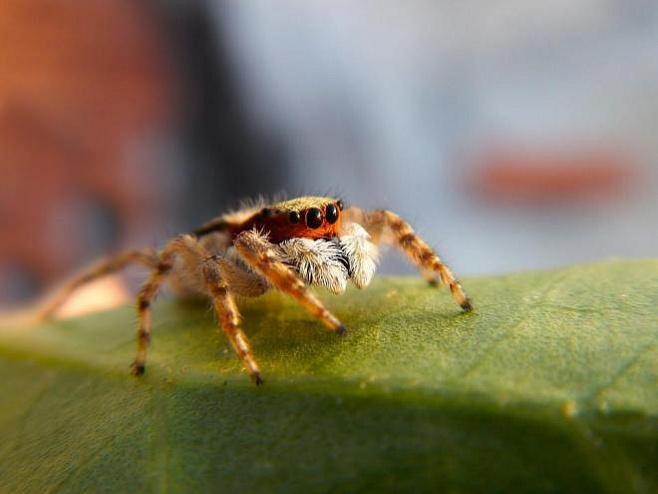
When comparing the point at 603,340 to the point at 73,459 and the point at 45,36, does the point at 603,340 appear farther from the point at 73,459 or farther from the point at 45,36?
the point at 45,36

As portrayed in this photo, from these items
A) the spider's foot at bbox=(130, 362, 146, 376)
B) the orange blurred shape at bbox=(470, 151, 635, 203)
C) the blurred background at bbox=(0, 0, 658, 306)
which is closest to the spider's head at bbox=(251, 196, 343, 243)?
the spider's foot at bbox=(130, 362, 146, 376)

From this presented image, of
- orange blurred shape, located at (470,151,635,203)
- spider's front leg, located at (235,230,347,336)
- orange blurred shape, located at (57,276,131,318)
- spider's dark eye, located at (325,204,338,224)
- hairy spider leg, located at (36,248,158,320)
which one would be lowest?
orange blurred shape, located at (470,151,635,203)

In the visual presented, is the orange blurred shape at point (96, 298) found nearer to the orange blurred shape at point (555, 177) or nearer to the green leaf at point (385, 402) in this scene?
the green leaf at point (385, 402)

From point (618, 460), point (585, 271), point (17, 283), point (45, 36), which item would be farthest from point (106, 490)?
point (45, 36)

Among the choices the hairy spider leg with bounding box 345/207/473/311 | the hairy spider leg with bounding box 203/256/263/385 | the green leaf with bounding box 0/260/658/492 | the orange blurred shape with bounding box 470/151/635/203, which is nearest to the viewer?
the green leaf with bounding box 0/260/658/492

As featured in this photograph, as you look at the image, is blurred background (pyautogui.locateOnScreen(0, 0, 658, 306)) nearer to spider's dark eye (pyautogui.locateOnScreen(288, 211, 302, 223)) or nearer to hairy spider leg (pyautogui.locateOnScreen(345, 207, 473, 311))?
hairy spider leg (pyautogui.locateOnScreen(345, 207, 473, 311))

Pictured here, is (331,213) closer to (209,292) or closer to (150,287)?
(209,292)

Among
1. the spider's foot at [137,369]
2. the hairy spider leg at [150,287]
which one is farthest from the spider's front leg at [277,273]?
the spider's foot at [137,369]

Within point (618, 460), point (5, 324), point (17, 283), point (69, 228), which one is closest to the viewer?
point (618, 460)
